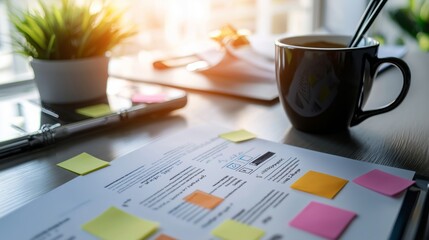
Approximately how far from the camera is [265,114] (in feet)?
2.09

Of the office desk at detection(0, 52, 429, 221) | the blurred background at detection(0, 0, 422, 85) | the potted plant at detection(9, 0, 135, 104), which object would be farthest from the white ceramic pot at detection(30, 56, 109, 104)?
the blurred background at detection(0, 0, 422, 85)

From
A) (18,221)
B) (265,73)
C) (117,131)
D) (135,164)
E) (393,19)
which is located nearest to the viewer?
(18,221)

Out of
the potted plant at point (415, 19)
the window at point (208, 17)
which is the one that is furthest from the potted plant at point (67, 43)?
the potted plant at point (415, 19)

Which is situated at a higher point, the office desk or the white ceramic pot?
the white ceramic pot

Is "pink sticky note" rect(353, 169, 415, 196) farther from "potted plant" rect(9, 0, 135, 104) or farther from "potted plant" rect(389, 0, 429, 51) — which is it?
"potted plant" rect(389, 0, 429, 51)

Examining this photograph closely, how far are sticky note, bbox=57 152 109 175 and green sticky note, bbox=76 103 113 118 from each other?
4.9 inches

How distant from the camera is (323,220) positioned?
34 cm

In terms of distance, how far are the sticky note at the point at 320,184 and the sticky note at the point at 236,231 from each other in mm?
87

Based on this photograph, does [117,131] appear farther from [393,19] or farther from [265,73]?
[393,19]

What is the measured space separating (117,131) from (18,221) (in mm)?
249

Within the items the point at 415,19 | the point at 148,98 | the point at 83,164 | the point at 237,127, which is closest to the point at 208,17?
the point at 415,19

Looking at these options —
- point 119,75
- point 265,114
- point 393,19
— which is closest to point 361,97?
point 265,114

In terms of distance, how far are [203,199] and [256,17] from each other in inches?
101

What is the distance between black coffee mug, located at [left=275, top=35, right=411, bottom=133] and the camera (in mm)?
494
